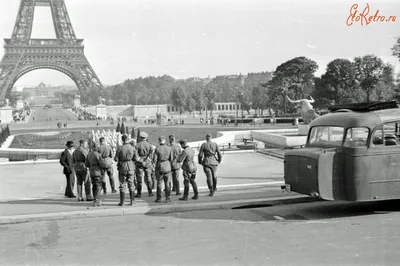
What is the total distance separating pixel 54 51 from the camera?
368 ft

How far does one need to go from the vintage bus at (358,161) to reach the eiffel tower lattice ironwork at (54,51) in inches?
3988

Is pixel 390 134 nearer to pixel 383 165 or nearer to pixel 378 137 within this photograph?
pixel 378 137

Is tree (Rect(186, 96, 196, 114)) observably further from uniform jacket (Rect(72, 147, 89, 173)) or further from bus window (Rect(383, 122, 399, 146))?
bus window (Rect(383, 122, 399, 146))

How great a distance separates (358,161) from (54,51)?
11014 cm

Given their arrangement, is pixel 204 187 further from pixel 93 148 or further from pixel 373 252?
pixel 373 252

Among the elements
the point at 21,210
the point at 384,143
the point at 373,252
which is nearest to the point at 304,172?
the point at 384,143

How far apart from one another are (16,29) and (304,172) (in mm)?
110810

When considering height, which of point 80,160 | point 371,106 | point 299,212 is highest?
point 371,106

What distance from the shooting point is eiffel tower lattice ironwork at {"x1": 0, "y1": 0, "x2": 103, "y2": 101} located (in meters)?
108

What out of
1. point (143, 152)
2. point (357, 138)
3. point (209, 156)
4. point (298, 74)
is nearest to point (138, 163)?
point (143, 152)

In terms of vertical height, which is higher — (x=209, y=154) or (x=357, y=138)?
(x=357, y=138)

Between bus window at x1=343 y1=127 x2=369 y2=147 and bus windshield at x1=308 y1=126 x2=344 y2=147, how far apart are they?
192mm

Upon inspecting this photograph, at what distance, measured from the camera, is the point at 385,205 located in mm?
11141

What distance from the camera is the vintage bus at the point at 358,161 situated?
981cm
